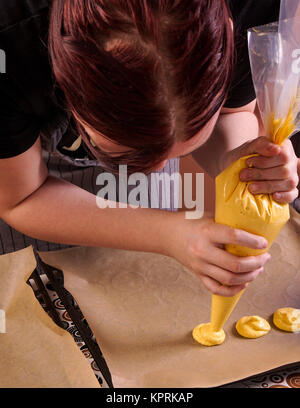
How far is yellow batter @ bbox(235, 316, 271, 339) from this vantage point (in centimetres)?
85


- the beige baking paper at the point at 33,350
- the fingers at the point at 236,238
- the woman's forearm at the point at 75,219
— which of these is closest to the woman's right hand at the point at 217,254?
the fingers at the point at 236,238

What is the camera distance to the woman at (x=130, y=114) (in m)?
0.47

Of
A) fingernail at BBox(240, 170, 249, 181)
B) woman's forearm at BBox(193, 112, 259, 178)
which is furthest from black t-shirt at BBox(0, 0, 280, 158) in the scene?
fingernail at BBox(240, 170, 249, 181)

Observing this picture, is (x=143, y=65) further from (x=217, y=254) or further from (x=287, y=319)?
(x=287, y=319)

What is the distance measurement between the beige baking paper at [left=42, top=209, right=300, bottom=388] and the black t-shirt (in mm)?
365

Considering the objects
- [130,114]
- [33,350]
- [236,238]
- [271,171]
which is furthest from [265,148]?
[33,350]

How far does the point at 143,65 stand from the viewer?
1.55 ft

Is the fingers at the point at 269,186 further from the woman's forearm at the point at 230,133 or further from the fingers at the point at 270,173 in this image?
the woman's forearm at the point at 230,133

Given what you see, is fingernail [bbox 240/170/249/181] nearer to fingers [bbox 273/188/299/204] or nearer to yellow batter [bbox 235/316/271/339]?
fingers [bbox 273/188/299/204]

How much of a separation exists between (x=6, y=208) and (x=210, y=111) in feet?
1.60

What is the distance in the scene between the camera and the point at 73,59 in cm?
50
